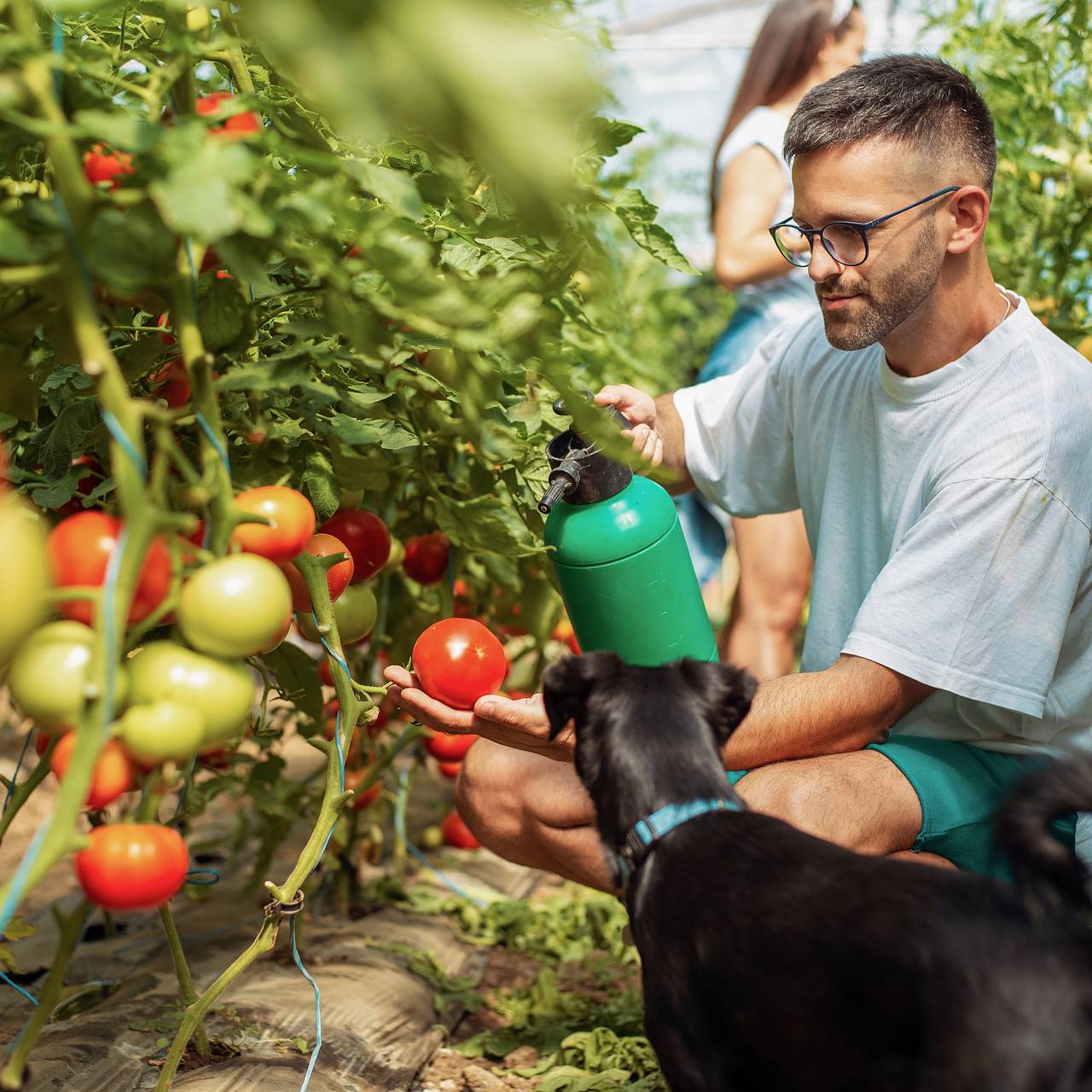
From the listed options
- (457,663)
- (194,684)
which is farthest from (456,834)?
(194,684)

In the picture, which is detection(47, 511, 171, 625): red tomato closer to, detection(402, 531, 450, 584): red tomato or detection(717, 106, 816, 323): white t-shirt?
detection(402, 531, 450, 584): red tomato

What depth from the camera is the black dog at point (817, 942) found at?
3.10 ft

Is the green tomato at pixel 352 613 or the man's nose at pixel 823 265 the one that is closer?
the green tomato at pixel 352 613

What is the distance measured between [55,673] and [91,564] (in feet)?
0.32

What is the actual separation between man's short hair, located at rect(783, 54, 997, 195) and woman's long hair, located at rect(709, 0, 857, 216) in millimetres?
1144

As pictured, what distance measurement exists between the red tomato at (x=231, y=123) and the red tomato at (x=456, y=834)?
5.50 ft

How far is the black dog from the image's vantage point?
945mm

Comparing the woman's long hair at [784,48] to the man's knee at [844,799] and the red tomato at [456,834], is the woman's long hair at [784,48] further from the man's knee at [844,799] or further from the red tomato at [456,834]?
the man's knee at [844,799]

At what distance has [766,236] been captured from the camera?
9.37 feet

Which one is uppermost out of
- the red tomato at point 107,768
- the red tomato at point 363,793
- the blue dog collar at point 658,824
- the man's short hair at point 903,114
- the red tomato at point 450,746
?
the man's short hair at point 903,114

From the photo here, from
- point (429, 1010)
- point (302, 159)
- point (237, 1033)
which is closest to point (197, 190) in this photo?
point (302, 159)

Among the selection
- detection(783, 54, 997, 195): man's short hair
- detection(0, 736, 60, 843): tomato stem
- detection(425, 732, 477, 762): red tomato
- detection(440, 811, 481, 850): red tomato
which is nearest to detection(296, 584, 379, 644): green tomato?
detection(0, 736, 60, 843): tomato stem

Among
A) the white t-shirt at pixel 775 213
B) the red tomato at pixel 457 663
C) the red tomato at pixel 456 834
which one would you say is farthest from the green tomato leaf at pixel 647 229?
the red tomato at pixel 456 834

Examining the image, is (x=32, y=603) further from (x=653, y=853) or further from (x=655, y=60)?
(x=655, y=60)
